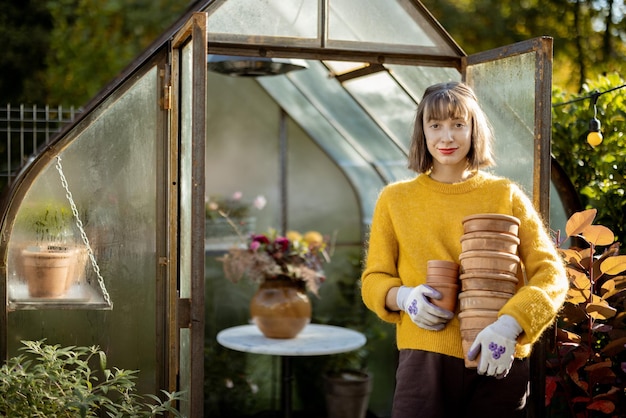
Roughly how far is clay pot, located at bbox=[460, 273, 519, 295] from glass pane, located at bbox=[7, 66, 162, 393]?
1660 millimetres

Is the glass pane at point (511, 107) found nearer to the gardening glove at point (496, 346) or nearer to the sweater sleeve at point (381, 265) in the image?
the sweater sleeve at point (381, 265)

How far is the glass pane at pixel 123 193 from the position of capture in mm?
3873

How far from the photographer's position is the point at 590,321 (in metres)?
3.89

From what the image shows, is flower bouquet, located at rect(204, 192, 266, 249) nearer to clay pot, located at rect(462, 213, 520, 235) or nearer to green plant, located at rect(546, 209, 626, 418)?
green plant, located at rect(546, 209, 626, 418)

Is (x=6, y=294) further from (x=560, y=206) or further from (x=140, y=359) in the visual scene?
(x=560, y=206)

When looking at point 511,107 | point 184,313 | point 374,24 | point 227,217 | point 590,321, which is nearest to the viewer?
point 184,313

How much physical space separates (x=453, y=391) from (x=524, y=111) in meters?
1.40

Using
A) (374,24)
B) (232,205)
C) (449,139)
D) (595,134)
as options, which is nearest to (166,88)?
(374,24)

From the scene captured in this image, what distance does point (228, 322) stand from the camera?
20.0 feet

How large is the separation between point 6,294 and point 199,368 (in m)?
1.15

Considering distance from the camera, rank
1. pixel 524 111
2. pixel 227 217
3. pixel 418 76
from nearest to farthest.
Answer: pixel 524 111, pixel 418 76, pixel 227 217

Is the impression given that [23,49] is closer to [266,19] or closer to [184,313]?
[266,19]

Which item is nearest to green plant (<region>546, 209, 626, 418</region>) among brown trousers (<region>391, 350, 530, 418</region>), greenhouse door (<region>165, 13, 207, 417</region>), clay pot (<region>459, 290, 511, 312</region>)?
brown trousers (<region>391, 350, 530, 418</region>)

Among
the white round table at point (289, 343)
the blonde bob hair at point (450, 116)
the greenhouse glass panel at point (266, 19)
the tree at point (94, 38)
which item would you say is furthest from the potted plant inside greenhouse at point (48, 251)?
the tree at point (94, 38)
